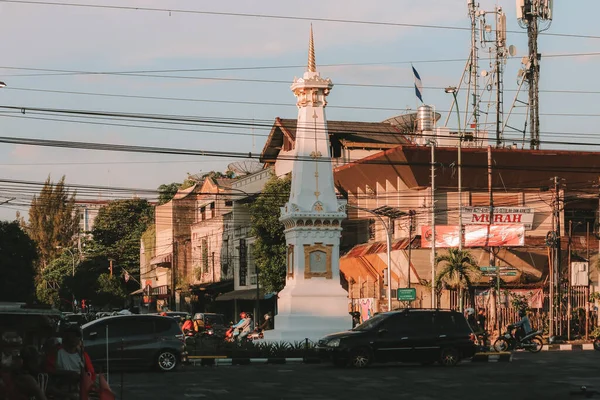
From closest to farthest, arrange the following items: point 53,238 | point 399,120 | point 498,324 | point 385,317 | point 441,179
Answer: point 385,317 → point 498,324 → point 441,179 → point 399,120 → point 53,238

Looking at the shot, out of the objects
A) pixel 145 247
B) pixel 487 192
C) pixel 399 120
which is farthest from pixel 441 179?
pixel 145 247

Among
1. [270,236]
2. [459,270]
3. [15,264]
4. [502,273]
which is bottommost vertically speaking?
[502,273]

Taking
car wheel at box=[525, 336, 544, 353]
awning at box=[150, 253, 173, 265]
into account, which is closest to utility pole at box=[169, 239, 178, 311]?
awning at box=[150, 253, 173, 265]

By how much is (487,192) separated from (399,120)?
1533cm

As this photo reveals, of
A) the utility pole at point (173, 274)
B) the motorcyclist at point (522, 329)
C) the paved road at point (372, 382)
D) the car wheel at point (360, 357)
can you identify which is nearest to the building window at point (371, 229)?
the utility pole at point (173, 274)

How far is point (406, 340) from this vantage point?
30.8 m

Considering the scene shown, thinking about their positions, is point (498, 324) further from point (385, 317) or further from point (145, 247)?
point (145, 247)

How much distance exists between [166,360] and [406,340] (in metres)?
6.61

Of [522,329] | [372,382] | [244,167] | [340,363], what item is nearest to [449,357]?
[340,363]

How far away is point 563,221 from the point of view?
5966 centimetres

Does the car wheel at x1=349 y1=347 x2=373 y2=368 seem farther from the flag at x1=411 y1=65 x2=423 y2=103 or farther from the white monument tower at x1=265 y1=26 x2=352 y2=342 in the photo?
the flag at x1=411 y1=65 x2=423 y2=103

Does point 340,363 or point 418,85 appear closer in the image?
point 340,363

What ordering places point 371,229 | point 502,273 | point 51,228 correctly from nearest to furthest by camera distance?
point 502,273 < point 371,229 < point 51,228

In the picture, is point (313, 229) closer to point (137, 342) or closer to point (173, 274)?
point (137, 342)
